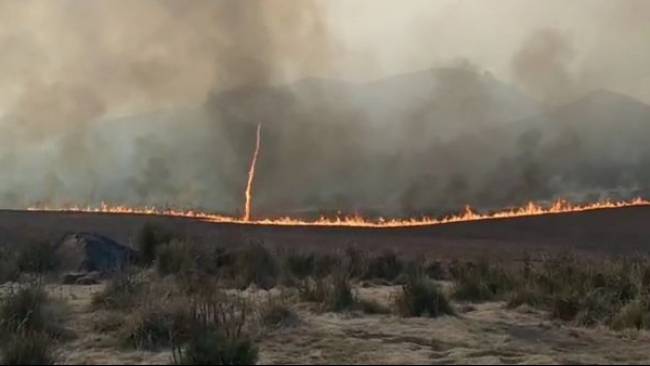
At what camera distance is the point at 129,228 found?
37688 mm

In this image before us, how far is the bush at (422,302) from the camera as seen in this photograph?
52.6 ft

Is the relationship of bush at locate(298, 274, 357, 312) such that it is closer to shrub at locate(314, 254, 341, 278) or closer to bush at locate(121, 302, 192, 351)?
bush at locate(121, 302, 192, 351)

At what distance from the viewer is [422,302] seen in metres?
16.2

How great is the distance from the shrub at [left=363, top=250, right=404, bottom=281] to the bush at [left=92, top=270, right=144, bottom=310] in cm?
882

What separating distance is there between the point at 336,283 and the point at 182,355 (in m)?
6.31

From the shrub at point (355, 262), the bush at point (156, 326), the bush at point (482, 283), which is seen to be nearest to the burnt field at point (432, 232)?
the shrub at point (355, 262)

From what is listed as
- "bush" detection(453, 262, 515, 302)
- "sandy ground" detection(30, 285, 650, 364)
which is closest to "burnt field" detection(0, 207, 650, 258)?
"bush" detection(453, 262, 515, 302)

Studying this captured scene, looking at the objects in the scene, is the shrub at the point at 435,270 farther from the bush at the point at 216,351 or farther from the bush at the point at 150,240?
the bush at the point at 216,351

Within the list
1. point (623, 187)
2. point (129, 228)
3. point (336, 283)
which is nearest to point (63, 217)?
point (129, 228)

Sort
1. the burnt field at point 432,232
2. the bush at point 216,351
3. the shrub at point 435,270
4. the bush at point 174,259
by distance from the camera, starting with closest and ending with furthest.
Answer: the bush at point 216,351
the bush at point 174,259
the shrub at point 435,270
the burnt field at point 432,232

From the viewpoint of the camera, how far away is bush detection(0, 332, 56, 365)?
35.1ft

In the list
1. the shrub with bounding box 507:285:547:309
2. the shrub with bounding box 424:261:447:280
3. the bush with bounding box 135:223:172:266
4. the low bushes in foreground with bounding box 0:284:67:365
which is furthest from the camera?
the bush with bounding box 135:223:172:266

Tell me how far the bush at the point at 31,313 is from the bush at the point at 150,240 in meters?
11.3

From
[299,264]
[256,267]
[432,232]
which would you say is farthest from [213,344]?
[432,232]
